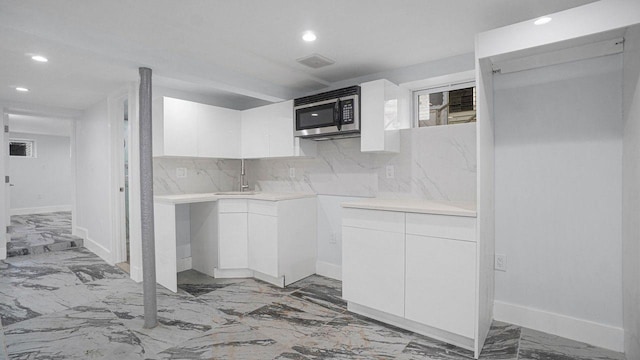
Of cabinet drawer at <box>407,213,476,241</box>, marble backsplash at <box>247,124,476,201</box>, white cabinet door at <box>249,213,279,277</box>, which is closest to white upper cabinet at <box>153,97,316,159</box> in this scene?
marble backsplash at <box>247,124,476,201</box>

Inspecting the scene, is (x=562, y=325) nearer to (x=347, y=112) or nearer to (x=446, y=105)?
(x=446, y=105)

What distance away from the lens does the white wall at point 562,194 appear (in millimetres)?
2014

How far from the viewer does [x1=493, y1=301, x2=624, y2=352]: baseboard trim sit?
2.01 meters

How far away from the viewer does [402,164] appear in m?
2.93

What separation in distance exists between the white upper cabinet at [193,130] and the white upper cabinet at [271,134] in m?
0.15

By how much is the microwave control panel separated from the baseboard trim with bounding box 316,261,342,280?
153cm

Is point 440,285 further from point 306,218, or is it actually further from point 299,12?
point 299,12

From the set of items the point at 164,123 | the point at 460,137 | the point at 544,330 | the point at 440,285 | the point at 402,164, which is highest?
the point at 164,123

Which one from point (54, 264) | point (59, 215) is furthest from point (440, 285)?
point (59, 215)

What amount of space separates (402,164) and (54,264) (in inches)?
171

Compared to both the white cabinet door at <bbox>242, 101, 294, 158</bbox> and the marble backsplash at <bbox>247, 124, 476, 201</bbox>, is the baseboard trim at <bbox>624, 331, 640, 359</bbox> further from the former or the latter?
the white cabinet door at <bbox>242, 101, 294, 158</bbox>

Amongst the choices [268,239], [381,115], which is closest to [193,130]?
[268,239]

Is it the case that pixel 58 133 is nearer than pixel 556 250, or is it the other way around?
pixel 556 250

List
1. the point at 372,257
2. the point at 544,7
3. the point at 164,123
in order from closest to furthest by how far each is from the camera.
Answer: the point at 544,7 → the point at 372,257 → the point at 164,123
